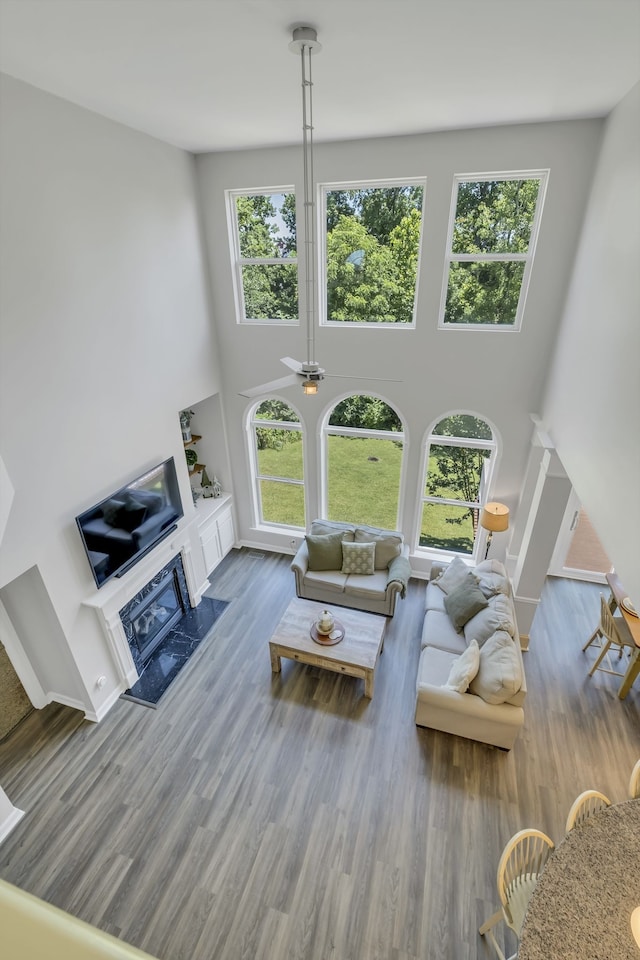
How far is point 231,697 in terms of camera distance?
5.04 meters

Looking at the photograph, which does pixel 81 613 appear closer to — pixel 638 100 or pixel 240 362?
pixel 240 362

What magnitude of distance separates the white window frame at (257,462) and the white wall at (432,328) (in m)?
0.16

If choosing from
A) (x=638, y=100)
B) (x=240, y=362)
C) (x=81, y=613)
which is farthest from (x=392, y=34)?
(x=81, y=613)

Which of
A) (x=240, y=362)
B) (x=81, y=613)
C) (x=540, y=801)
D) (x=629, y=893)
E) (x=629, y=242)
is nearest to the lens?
(x=629, y=893)

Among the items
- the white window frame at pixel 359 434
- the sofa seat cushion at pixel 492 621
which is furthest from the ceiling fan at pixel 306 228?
the sofa seat cushion at pixel 492 621

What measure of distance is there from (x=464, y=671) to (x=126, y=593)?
3.64 metres

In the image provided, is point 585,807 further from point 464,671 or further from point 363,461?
point 363,461

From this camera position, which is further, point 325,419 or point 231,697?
point 325,419

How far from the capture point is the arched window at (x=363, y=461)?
6.35 metres

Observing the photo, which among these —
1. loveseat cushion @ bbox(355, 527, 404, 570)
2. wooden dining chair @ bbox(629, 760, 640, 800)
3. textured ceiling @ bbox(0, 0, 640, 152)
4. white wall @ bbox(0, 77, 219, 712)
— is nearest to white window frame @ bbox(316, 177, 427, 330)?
textured ceiling @ bbox(0, 0, 640, 152)

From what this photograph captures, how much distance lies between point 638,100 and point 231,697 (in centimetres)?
653

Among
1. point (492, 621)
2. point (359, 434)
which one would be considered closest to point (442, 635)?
point (492, 621)

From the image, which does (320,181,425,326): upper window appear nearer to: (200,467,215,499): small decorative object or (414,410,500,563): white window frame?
(414,410,500,563): white window frame

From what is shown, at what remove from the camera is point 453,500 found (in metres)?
6.50
